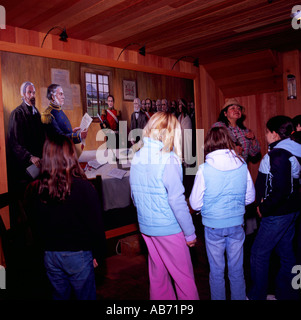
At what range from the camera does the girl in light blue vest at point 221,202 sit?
224cm

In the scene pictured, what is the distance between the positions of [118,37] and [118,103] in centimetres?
77

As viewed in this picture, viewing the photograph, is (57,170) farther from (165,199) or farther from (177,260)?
(177,260)

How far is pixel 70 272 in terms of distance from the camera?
1.85 metres

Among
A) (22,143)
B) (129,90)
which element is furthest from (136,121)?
(22,143)

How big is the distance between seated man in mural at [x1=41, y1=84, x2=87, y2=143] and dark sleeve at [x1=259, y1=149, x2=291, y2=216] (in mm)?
2184

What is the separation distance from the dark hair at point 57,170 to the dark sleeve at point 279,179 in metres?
1.41

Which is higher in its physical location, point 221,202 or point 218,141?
point 218,141

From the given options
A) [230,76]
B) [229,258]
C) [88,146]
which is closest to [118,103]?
[88,146]

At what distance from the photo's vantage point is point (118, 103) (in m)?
3.98

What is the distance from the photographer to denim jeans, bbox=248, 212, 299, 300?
2447 mm

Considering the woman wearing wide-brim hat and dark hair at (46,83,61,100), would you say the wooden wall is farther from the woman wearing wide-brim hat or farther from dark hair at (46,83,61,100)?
the woman wearing wide-brim hat

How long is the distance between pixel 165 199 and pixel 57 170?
702mm

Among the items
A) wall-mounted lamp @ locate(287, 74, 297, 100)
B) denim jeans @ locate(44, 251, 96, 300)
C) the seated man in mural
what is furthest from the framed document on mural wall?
denim jeans @ locate(44, 251, 96, 300)

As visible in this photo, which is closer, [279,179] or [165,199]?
[165,199]
